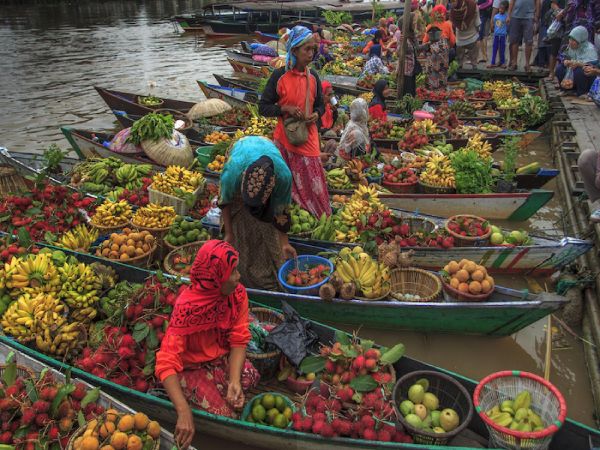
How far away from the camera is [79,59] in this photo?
733 inches

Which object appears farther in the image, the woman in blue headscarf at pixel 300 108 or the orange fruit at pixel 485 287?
the woman in blue headscarf at pixel 300 108

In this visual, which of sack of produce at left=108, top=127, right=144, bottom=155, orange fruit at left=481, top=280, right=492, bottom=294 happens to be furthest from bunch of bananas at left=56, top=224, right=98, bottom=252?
orange fruit at left=481, top=280, right=492, bottom=294

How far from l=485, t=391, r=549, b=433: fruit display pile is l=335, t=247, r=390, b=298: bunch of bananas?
159 cm

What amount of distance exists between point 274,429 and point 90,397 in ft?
4.03

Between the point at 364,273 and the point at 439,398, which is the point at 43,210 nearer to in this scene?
the point at 364,273

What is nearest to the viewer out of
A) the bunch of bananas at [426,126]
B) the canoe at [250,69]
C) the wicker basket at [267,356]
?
the wicker basket at [267,356]

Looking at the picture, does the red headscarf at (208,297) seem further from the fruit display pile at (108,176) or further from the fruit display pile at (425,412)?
the fruit display pile at (108,176)

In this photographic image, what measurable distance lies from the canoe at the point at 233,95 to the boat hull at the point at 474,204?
539cm

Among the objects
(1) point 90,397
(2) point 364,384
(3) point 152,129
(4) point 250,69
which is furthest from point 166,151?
(4) point 250,69

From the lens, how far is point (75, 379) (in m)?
3.26

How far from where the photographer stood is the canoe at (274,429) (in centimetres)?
279

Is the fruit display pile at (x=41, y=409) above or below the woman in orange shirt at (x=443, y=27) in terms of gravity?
below

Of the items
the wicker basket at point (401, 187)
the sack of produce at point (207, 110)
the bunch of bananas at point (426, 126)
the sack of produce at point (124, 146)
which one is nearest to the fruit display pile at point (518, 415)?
the wicker basket at point (401, 187)

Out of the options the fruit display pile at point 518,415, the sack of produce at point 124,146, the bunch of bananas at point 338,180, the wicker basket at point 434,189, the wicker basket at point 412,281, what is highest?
the sack of produce at point 124,146
